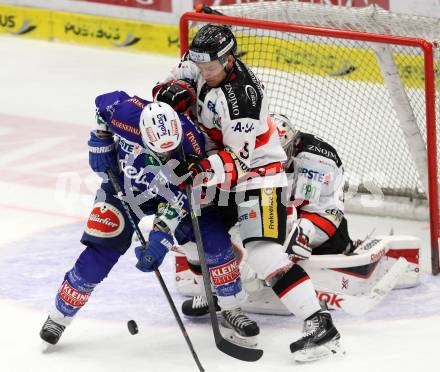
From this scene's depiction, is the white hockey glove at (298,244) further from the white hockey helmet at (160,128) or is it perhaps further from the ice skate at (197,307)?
the white hockey helmet at (160,128)

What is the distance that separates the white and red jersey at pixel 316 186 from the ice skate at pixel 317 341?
2.04ft

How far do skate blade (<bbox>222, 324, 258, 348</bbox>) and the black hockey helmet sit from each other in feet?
3.91

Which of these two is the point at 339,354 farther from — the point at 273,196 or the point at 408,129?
the point at 408,129

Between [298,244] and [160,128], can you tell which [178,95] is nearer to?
[160,128]

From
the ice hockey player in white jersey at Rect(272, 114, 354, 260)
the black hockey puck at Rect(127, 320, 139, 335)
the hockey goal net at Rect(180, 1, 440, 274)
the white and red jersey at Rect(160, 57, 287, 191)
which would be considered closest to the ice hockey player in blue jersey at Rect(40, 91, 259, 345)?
Answer: the white and red jersey at Rect(160, 57, 287, 191)

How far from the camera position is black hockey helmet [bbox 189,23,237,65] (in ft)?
16.8

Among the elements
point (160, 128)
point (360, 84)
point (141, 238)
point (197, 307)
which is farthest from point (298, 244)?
point (360, 84)

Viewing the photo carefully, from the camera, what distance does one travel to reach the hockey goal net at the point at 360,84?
6219mm

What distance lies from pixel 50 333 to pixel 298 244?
1.15 meters

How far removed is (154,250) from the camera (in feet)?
16.6

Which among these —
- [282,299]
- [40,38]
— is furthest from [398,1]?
[282,299]

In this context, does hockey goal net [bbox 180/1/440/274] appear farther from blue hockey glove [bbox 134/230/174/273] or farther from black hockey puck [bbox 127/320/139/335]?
black hockey puck [bbox 127/320/139/335]

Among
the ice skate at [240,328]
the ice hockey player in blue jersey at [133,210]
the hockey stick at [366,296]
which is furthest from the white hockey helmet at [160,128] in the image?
the hockey stick at [366,296]

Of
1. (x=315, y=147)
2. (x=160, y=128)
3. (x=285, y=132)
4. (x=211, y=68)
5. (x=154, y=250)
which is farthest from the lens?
(x=315, y=147)
